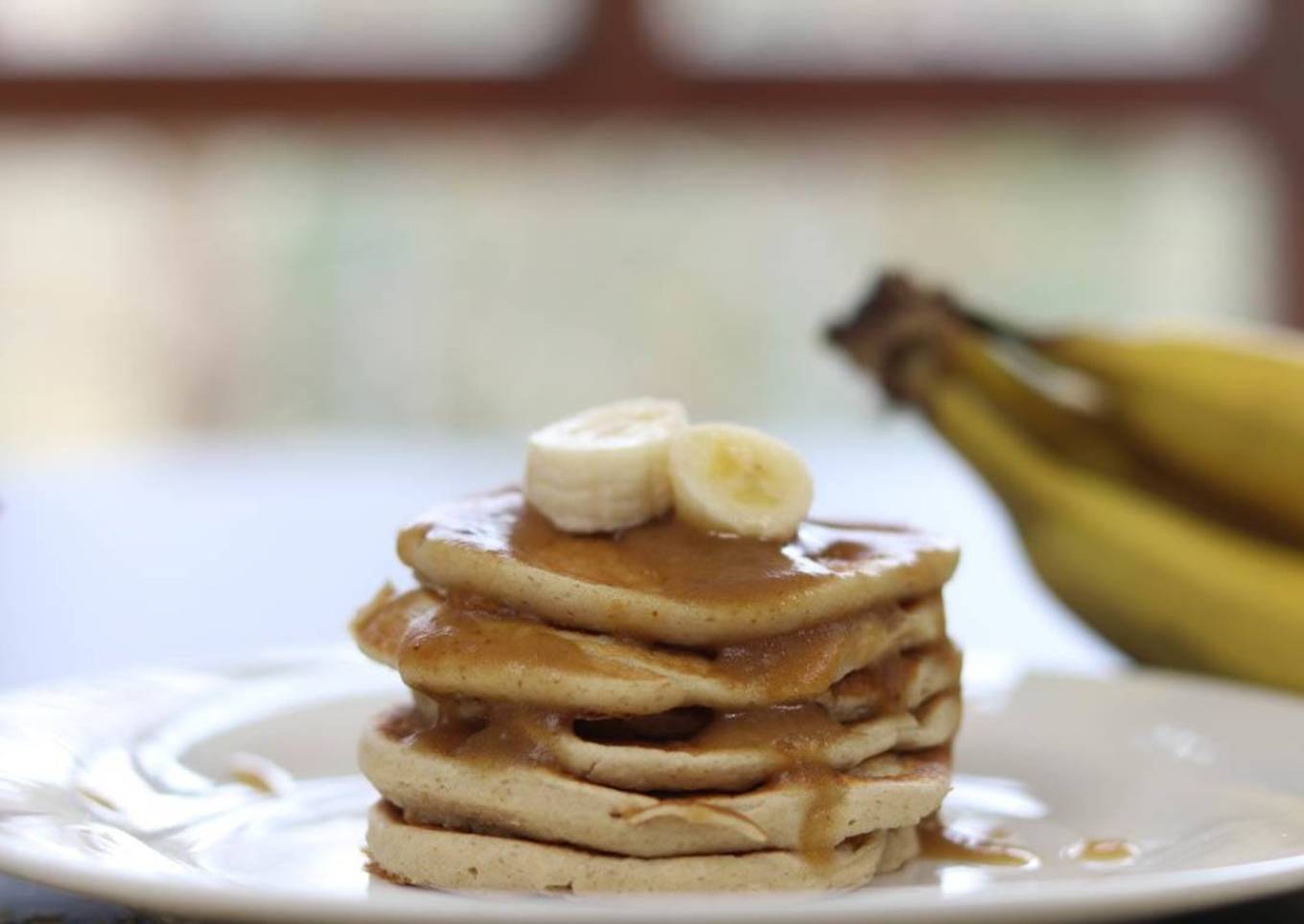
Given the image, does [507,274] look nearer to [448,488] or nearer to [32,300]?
[32,300]

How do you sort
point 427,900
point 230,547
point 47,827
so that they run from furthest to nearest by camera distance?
point 230,547, point 47,827, point 427,900

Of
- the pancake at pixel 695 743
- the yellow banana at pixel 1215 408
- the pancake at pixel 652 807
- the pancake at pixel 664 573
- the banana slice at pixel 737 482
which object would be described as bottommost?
the pancake at pixel 652 807

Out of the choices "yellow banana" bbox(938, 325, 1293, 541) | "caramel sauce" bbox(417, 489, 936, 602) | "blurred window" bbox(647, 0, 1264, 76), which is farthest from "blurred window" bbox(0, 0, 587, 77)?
"caramel sauce" bbox(417, 489, 936, 602)

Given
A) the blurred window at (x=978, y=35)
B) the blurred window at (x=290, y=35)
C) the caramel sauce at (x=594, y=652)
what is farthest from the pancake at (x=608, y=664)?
the blurred window at (x=978, y=35)

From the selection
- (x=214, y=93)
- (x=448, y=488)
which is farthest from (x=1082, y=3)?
(x=448, y=488)

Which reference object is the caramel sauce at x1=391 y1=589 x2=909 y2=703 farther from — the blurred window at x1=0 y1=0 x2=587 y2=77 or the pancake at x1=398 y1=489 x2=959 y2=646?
the blurred window at x1=0 y1=0 x2=587 y2=77

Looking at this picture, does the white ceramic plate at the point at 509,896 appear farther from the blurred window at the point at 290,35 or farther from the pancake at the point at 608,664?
the blurred window at the point at 290,35

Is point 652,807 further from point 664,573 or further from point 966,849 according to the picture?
point 966,849
